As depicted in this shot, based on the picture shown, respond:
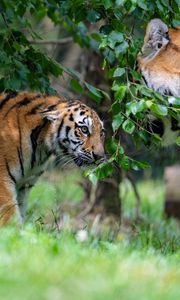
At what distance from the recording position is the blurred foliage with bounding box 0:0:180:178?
5402 millimetres

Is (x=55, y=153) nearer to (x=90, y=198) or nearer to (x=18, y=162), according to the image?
(x=18, y=162)

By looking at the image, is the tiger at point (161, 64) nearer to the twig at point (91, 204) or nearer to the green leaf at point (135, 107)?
the green leaf at point (135, 107)

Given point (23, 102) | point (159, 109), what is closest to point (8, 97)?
point (23, 102)

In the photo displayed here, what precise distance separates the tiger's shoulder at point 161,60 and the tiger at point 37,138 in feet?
1.74

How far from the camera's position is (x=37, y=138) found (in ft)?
20.5

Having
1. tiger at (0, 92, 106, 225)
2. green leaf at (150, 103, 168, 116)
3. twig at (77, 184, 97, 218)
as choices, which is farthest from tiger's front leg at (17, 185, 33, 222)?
twig at (77, 184, 97, 218)

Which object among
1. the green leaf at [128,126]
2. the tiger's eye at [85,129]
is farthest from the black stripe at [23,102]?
the green leaf at [128,126]

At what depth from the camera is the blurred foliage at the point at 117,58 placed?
17.7 ft

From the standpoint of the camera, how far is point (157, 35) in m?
6.11

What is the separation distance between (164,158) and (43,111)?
4012 millimetres

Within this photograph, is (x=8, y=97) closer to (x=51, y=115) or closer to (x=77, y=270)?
(x=51, y=115)

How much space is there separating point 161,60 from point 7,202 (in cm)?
163

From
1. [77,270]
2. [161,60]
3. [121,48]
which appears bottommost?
[77,270]

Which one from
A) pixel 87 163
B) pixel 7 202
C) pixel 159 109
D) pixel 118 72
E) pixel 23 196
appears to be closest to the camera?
pixel 159 109
